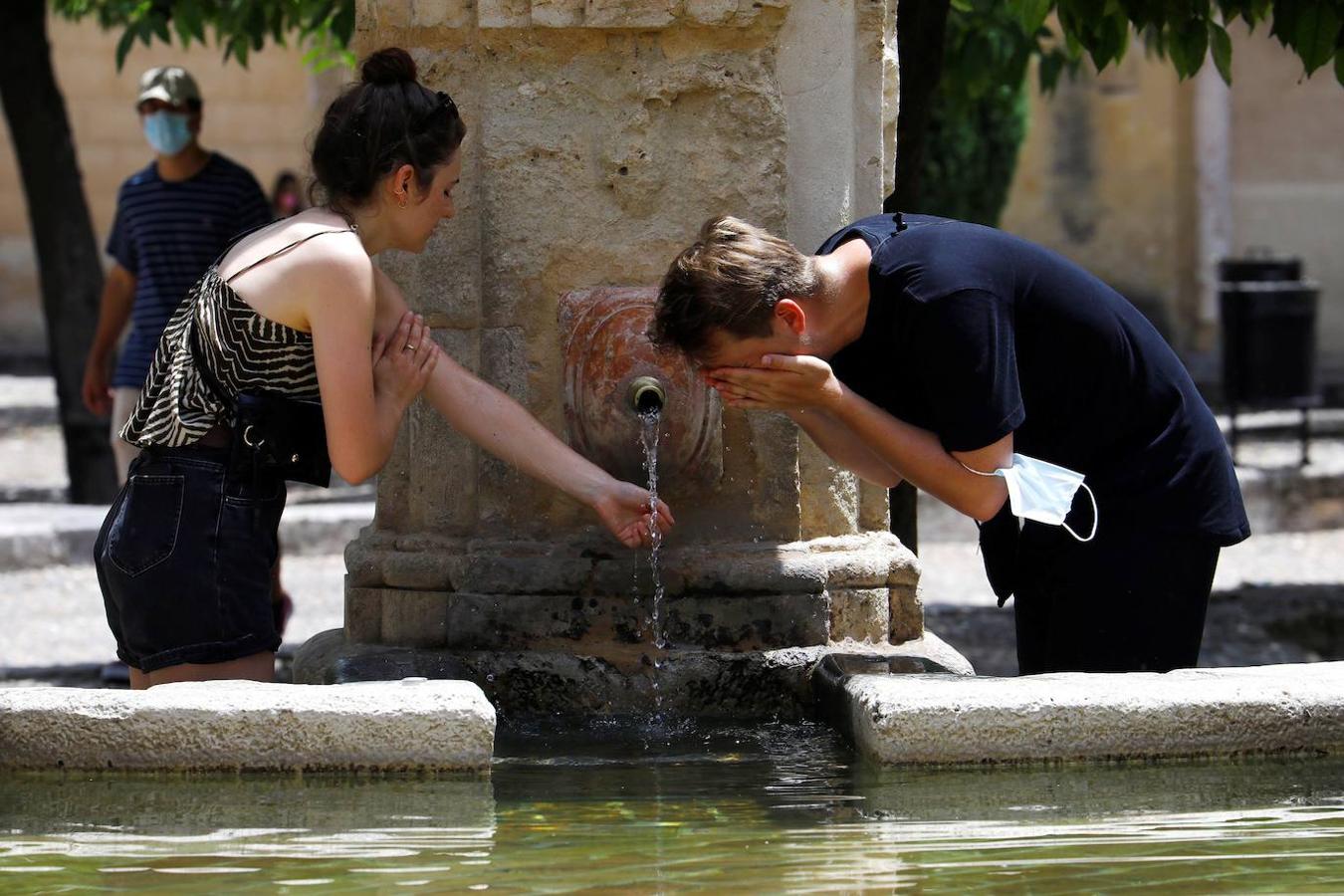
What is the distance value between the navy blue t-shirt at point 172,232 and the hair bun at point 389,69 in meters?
3.03

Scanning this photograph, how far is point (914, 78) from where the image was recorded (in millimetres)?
5848

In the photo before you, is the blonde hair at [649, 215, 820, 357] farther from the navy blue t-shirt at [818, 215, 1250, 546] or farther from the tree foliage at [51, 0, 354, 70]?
the tree foliage at [51, 0, 354, 70]

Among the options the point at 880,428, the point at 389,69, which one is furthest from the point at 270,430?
the point at 880,428

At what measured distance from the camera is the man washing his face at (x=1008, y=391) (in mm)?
3172

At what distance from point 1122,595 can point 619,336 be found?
1.12 m

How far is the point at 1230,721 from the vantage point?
10.2 ft

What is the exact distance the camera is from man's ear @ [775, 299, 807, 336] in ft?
10.5

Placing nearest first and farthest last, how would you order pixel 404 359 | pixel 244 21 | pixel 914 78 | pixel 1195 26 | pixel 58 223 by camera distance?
pixel 404 359 → pixel 1195 26 → pixel 914 78 → pixel 244 21 → pixel 58 223

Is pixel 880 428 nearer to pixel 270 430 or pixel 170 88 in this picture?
pixel 270 430

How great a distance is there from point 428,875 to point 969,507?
1119mm

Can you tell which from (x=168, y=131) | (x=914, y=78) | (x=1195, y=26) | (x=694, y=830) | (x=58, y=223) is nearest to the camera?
(x=694, y=830)

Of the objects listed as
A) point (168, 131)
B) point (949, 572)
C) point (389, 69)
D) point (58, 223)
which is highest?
point (389, 69)

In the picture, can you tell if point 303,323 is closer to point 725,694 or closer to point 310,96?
point 725,694

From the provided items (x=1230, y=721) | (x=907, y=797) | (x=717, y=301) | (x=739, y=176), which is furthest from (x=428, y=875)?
(x=739, y=176)
